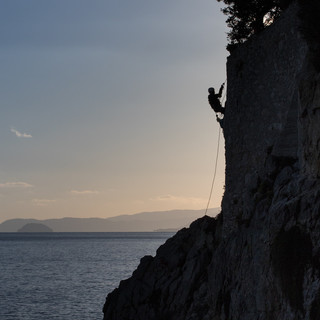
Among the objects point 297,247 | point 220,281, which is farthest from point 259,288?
point 220,281

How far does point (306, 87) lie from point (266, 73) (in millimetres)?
6937

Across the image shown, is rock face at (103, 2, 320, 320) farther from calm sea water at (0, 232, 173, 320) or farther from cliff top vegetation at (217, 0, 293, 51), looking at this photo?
calm sea water at (0, 232, 173, 320)

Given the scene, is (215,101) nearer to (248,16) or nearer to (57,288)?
(248,16)

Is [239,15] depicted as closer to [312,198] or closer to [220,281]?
[220,281]

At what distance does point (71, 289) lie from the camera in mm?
52281

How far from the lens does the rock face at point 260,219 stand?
1230cm

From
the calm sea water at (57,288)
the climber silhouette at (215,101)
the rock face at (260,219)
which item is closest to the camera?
the rock face at (260,219)

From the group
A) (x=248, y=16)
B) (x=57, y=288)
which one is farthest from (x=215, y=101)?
(x=57, y=288)

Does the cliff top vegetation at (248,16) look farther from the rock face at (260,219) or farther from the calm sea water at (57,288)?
the calm sea water at (57,288)

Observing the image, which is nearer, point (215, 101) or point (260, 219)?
point (260, 219)

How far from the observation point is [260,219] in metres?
16.4

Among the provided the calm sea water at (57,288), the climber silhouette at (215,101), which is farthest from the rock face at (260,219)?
the calm sea water at (57,288)

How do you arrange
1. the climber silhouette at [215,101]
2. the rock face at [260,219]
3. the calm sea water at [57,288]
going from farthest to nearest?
the calm sea water at [57,288]
the climber silhouette at [215,101]
the rock face at [260,219]

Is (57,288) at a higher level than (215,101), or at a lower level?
lower
